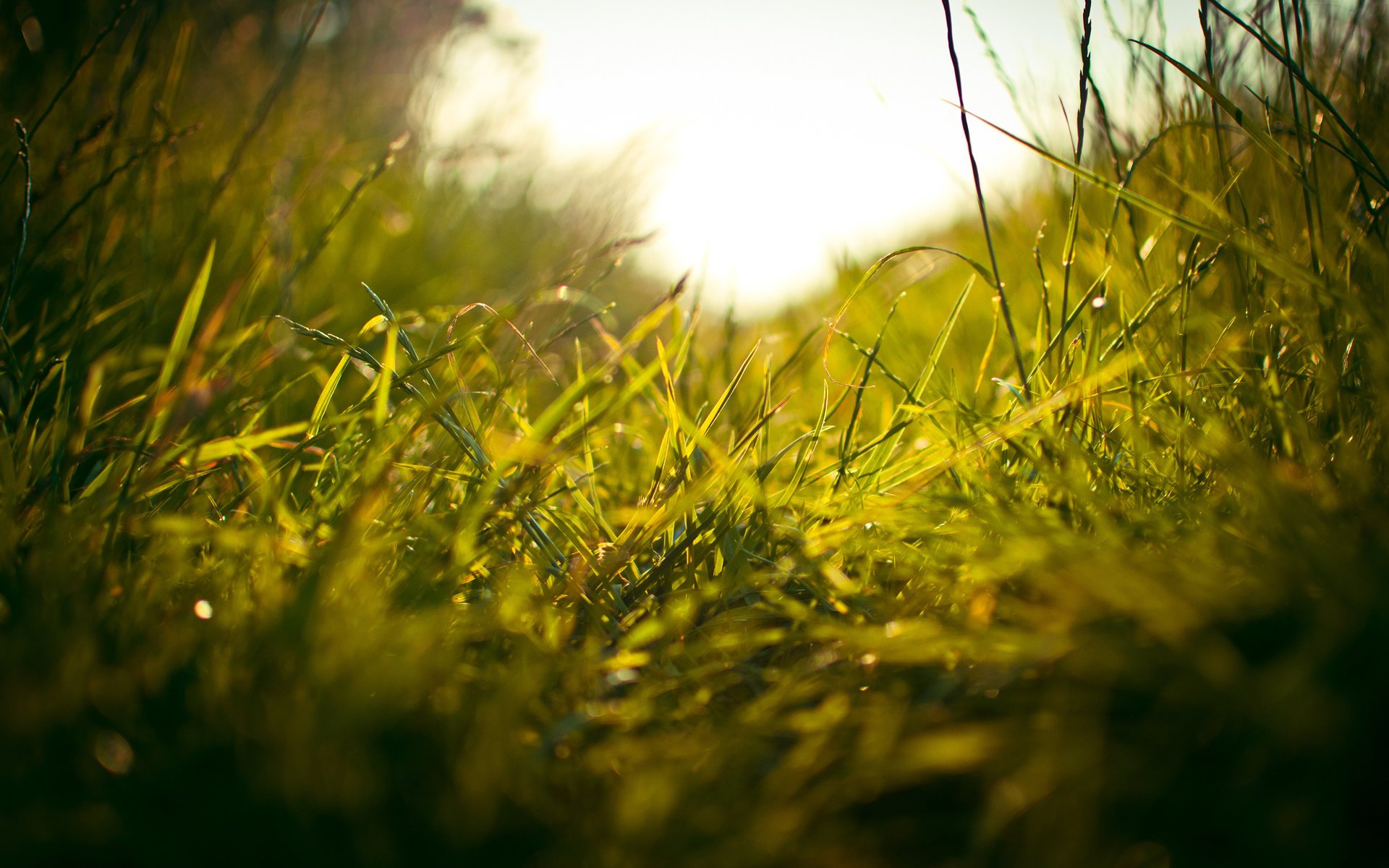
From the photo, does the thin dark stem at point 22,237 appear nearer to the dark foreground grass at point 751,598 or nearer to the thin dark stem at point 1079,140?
the dark foreground grass at point 751,598

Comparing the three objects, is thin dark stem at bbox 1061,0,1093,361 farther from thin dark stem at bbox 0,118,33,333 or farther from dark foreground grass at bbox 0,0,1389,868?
thin dark stem at bbox 0,118,33,333

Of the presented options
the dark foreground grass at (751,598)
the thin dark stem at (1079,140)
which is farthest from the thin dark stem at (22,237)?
the thin dark stem at (1079,140)

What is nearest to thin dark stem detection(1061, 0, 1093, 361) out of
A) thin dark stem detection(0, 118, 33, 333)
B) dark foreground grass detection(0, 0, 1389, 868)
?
dark foreground grass detection(0, 0, 1389, 868)

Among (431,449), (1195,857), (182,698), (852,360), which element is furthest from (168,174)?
(1195,857)

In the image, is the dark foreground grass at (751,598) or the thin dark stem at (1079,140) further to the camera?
the thin dark stem at (1079,140)

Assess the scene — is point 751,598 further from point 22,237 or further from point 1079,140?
point 22,237

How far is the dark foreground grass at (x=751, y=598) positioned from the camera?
438mm

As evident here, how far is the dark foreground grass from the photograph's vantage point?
44cm

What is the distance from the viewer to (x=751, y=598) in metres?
0.76

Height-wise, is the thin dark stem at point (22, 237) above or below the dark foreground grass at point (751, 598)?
above

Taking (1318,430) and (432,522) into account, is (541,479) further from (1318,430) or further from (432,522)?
(1318,430)

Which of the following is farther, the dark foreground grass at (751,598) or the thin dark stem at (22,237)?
the thin dark stem at (22,237)

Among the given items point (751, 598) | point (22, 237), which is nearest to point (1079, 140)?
point (751, 598)

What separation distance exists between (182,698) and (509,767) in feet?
0.86
